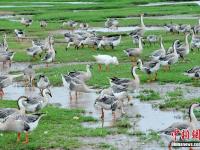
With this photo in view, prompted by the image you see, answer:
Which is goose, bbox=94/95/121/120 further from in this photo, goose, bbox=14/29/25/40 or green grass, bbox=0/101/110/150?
goose, bbox=14/29/25/40

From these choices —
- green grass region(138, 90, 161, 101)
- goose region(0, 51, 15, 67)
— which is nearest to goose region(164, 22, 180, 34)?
goose region(0, 51, 15, 67)

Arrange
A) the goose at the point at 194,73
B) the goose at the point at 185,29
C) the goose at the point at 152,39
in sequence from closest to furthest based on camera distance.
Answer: the goose at the point at 194,73, the goose at the point at 152,39, the goose at the point at 185,29

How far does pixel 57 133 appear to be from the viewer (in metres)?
16.9

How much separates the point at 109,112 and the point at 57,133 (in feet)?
11.8

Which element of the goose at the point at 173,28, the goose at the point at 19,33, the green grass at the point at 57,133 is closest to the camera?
the green grass at the point at 57,133

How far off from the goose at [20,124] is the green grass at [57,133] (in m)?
0.37

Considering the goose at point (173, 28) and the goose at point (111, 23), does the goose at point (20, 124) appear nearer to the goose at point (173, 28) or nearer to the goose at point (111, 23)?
the goose at point (173, 28)

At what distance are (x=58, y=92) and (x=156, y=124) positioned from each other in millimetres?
6752

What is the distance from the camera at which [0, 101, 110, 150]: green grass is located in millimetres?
15742

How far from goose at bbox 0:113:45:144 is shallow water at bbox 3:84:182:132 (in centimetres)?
261

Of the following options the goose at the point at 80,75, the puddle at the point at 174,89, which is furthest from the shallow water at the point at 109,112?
the puddle at the point at 174,89

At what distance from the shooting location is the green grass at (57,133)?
51.6 feet

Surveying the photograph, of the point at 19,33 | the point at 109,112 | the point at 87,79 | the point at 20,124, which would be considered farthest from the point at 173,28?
the point at 20,124

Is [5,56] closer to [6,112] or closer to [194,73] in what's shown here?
[194,73]
